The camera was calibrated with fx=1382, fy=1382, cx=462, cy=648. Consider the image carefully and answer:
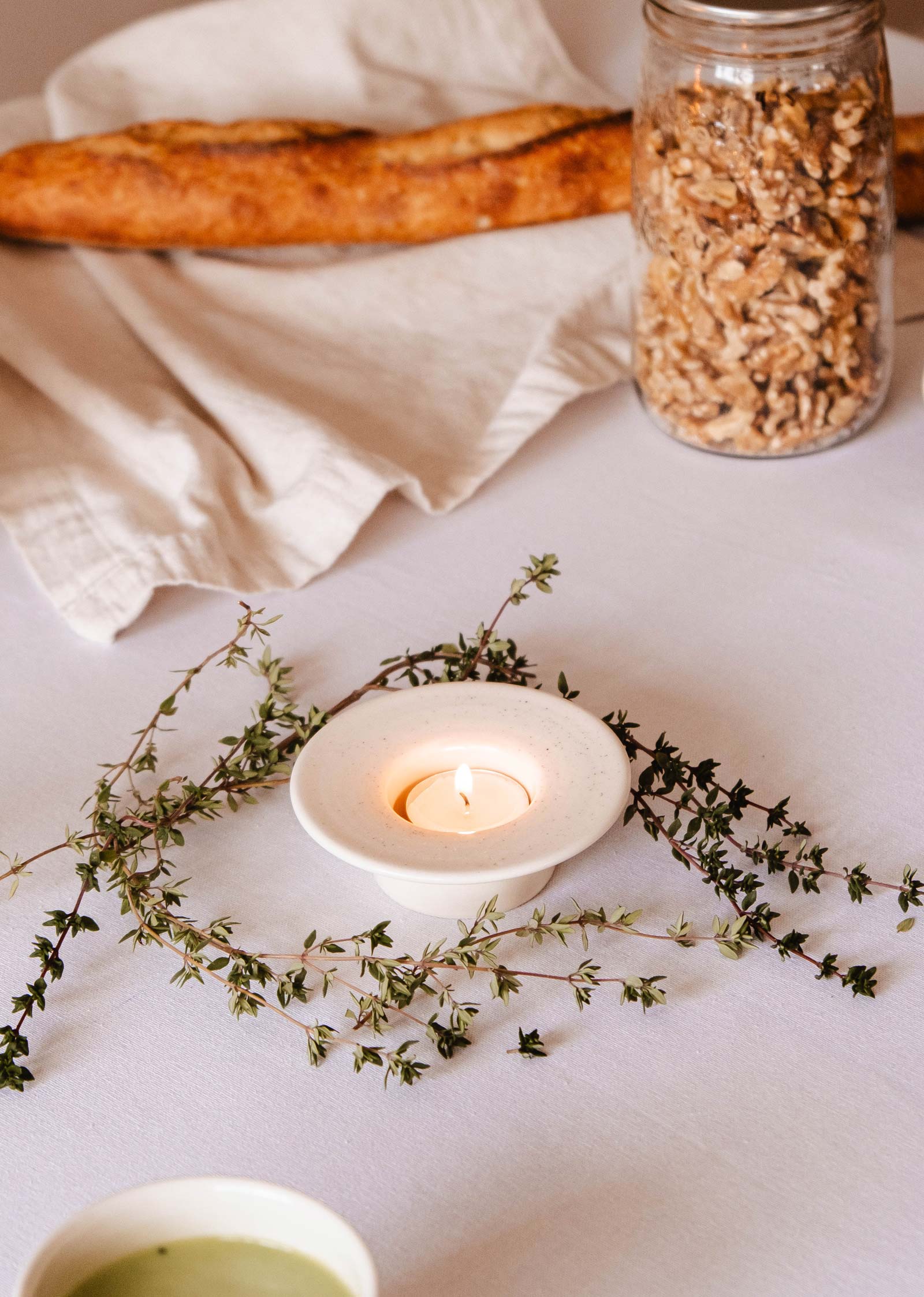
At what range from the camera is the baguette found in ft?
3.23

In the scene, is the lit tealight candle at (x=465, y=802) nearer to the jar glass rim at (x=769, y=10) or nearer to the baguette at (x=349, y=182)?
the jar glass rim at (x=769, y=10)

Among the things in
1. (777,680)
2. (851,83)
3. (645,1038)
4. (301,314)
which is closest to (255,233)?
(301,314)

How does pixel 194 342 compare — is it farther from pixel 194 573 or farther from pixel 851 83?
pixel 851 83

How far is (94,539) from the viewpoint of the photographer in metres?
0.78

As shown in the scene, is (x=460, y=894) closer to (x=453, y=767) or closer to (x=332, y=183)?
(x=453, y=767)

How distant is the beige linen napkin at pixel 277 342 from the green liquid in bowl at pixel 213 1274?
0.41 metres

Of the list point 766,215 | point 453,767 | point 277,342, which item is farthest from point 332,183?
point 453,767

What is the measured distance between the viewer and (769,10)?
0.68m

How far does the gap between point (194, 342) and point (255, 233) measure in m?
0.12

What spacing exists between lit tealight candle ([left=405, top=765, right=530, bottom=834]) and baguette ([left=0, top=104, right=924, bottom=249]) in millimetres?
581

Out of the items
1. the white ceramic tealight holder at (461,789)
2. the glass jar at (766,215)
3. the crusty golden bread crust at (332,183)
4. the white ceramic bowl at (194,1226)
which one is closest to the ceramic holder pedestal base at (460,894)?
the white ceramic tealight holder at (461,789)

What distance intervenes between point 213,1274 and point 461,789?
209mm

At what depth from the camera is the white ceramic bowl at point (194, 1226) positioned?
0.35 metres

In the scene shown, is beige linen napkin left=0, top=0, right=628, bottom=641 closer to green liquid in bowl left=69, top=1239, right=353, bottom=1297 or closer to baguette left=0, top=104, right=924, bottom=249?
baguette left=0, top=104, right=924, bottom=249
